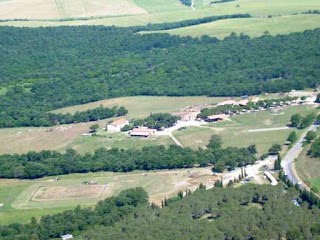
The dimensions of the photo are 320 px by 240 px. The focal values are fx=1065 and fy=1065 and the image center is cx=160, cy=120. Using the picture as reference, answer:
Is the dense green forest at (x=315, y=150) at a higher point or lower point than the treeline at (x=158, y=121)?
higher

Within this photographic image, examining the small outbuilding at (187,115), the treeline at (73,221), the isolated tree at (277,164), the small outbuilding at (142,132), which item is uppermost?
the treeline at (73,221)

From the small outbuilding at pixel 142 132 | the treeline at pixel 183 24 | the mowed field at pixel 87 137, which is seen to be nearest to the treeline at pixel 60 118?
the mowed field at pixel 87 137

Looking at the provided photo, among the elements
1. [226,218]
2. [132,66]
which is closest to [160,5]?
[132,66]

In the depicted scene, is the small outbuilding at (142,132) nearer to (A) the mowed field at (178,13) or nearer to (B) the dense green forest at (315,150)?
(B) the dense green forest at (315,150)

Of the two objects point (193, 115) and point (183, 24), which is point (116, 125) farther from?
point (183, 24)

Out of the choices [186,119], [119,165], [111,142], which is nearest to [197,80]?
[186,119]

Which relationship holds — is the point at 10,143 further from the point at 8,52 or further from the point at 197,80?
the point at 8,52

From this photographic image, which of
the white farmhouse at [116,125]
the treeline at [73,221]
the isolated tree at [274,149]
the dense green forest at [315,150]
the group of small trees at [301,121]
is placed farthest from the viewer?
the white farmhouse at [116,125]

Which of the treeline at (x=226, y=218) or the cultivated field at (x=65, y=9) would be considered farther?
the cultivated field at (x=65, y=9)
